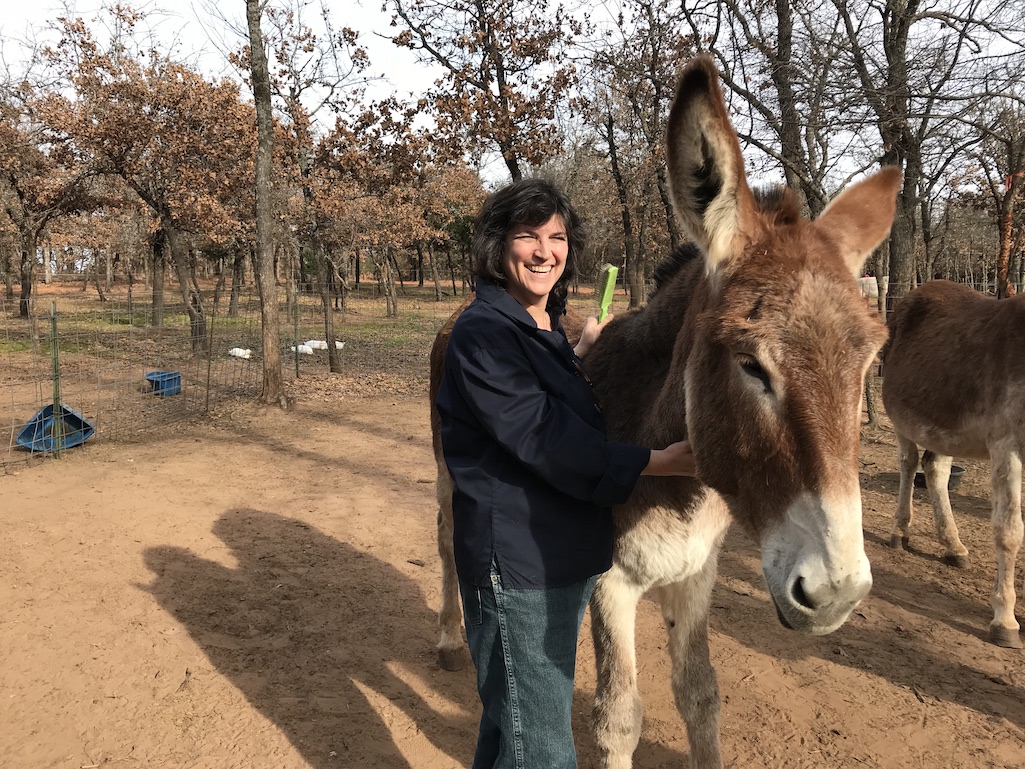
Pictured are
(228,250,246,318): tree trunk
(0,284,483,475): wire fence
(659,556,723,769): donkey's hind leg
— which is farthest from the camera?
(228,250,246,318): tree trunk

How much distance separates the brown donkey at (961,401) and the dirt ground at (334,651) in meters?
0.37

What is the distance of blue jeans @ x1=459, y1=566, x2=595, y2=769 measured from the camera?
1767mm

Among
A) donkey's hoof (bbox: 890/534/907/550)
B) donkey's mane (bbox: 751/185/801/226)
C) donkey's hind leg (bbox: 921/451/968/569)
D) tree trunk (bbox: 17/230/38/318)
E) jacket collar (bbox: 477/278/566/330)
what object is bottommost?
donkey's hoof (bbox: 890/534/907/550)

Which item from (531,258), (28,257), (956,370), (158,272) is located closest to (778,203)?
(531,258)

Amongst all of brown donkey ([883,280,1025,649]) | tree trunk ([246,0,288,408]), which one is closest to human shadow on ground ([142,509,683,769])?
brown donkey ([883,280,1025,649])

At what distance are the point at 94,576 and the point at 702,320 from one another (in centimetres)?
502

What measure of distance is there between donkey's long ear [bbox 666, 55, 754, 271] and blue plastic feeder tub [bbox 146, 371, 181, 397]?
439 inches

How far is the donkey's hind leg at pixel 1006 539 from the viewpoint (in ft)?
13.2

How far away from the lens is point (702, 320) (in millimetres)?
1638

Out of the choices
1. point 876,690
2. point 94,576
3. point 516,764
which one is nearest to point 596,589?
point 516,764

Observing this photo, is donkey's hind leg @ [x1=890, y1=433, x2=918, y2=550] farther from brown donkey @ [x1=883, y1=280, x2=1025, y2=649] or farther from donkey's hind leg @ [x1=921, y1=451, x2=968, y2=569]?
donkey's hind leg @ [x1=921, y1=451, x2=968, y2=569]

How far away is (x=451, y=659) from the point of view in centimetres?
383

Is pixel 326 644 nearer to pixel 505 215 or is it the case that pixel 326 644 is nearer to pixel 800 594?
pixel 505 215

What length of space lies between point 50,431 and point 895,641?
361 inches
